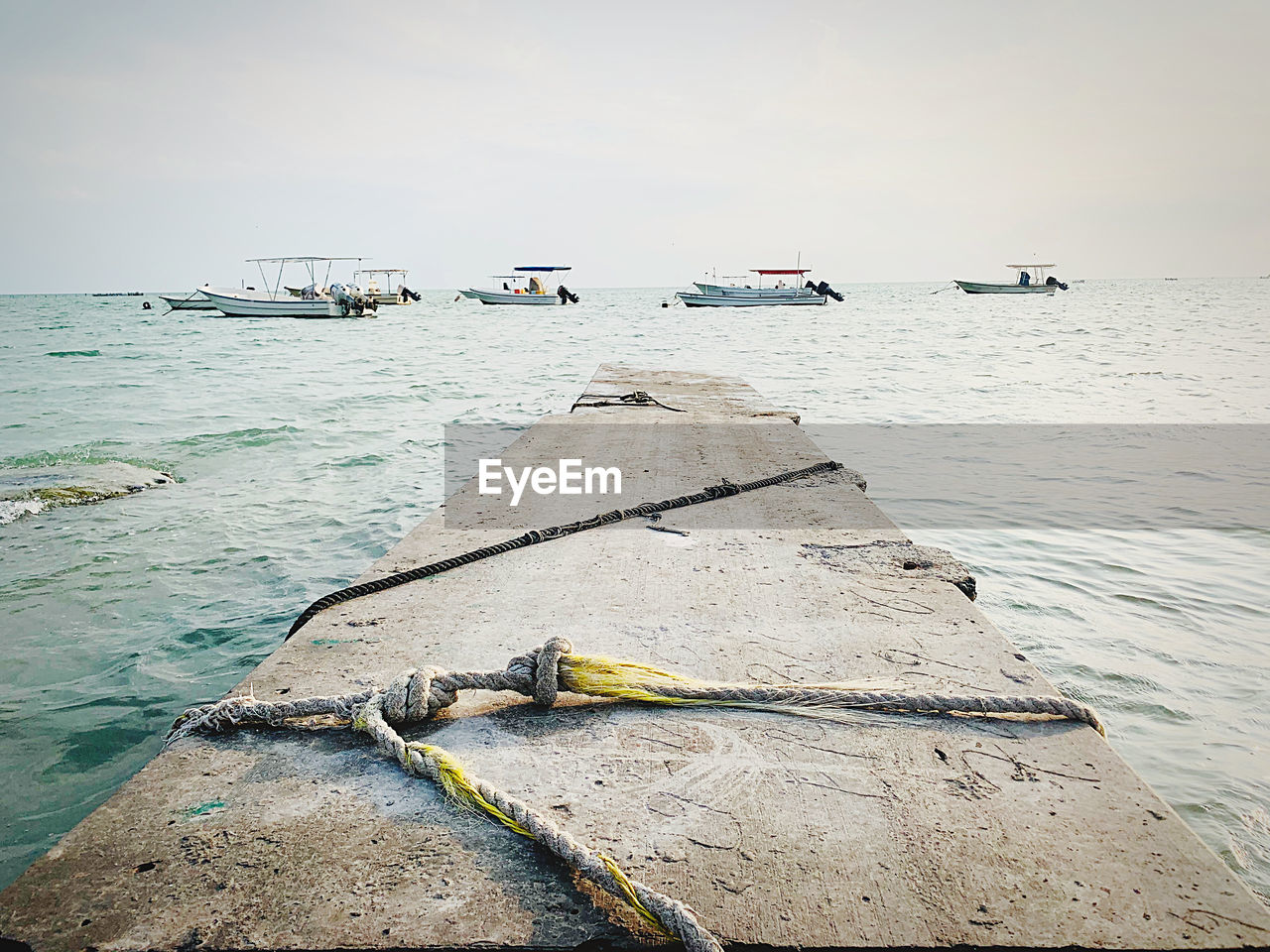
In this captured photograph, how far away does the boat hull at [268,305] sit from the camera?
1443 inches

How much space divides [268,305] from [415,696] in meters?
41.4

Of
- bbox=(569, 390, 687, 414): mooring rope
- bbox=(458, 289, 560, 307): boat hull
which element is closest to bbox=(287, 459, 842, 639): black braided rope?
bbox=(569, 390, 687, 414): mooring rope

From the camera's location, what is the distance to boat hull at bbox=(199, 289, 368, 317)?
3666 centimetres

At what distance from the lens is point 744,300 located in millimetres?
48625

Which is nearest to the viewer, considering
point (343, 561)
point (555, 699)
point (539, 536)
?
point (555, 699)

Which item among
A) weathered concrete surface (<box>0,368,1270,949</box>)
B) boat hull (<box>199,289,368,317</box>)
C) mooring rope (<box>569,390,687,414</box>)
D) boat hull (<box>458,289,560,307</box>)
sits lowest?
weathered concrete surface (<box>0,368,1270,949</box>)

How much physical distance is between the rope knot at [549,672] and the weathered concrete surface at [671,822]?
0.06 metres

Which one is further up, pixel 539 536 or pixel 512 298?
pixel 512 298

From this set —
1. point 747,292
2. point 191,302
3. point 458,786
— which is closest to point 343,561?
point 458,786

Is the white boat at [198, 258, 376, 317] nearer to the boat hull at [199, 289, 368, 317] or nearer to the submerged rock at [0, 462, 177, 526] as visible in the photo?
the boat hull at [199, 289, 368, 317]

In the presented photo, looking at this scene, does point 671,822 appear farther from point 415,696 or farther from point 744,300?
point 744,300

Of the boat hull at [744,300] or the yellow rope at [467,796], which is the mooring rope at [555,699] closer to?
the yellow rope at [467,796]

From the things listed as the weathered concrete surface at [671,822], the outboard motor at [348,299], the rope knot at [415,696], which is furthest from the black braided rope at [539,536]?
the outboard motor at [348,299]

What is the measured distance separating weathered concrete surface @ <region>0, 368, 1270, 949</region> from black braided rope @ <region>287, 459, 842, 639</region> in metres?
0.20
